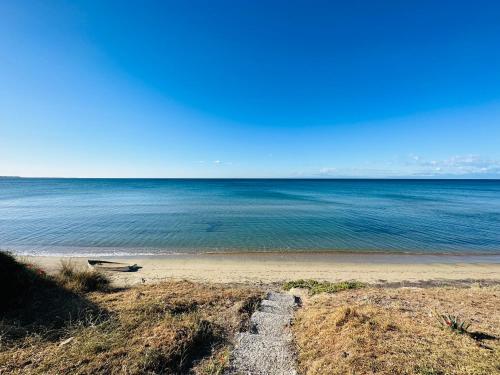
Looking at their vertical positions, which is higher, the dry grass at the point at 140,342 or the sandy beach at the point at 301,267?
the dry grass at the point at 140,342

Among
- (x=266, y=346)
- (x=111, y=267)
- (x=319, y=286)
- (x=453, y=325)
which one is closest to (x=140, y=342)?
(x=266, y=346)

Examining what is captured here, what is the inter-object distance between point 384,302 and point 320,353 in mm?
4347

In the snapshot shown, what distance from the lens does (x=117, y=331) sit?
5453 millimetres

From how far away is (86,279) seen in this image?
8695 mm

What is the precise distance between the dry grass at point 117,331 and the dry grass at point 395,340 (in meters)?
2.00

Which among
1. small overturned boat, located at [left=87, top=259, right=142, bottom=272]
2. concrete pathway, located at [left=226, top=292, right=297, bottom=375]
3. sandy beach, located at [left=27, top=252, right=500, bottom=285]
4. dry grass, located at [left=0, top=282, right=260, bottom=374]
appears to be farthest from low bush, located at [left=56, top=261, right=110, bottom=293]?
concrete pathway, located at [left=226, top=292, right=297, bottom=375]

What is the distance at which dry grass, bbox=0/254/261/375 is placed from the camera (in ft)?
14.7

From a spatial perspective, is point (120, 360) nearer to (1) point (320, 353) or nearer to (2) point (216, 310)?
(2) point (216, 310)

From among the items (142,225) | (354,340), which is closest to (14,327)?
(354,340)

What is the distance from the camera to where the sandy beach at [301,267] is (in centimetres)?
1320

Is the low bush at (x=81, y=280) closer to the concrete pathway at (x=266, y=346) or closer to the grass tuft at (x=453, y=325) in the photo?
the concrete pathway at (x=266, y=346)

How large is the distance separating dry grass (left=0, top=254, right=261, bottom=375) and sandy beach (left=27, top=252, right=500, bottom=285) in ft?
14.5

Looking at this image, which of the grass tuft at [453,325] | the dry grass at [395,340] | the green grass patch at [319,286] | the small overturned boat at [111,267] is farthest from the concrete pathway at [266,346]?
the small overturned boat at [111,267]

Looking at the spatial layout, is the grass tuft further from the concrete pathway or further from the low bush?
the low bush
